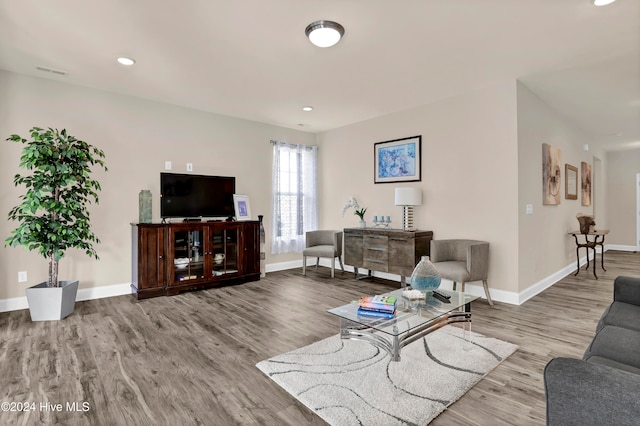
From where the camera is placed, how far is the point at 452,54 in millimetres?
3152

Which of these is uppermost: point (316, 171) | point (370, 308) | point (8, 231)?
point (316, 171)

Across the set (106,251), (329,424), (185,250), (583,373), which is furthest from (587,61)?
(106,251)

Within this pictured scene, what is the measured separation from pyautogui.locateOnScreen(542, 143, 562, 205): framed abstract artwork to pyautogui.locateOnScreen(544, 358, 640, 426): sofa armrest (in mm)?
4205

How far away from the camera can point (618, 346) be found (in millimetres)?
1578

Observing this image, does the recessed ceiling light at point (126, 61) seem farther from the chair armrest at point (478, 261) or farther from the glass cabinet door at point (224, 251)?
the chair armrest at point (478, 261)

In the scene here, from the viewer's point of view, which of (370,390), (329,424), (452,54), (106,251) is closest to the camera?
(329,424)

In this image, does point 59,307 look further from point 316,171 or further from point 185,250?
point 316,171

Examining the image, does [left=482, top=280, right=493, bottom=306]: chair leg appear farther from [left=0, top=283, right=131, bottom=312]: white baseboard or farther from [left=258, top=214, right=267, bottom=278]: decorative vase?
[left=0, top=283, right=131, bottom=312]: white baseboard

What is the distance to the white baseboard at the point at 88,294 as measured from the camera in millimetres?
3619

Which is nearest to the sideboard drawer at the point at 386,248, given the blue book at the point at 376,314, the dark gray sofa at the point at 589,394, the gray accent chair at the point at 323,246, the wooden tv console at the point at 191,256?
the gray accent chair at the point at 323,246

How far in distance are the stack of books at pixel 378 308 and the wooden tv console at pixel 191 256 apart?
289 centimetres

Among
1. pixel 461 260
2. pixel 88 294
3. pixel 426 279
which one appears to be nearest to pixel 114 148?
pixel 88 294

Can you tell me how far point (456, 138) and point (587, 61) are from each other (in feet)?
4.78

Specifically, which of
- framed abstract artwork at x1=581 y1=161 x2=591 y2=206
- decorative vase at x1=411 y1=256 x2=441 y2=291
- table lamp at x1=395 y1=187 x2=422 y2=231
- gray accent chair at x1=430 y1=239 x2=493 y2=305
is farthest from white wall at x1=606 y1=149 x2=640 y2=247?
decorative vase at x1=411 y1=256 x2=441 y2=291
